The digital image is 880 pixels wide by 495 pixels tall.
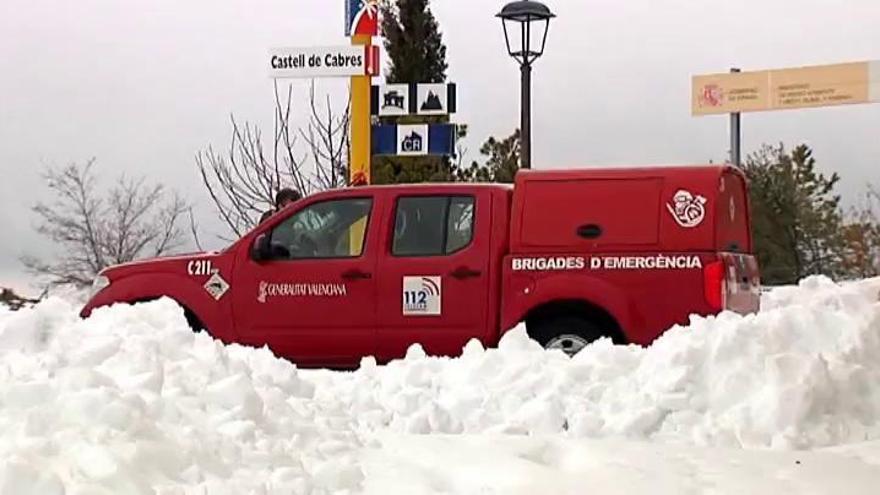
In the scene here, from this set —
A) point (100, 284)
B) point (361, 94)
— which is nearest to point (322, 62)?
point (361, 94)

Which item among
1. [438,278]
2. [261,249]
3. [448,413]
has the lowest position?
[448,413]

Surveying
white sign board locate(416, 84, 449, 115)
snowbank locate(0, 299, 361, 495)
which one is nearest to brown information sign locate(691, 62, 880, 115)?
white sign board locate(416, 84, 449, 115)

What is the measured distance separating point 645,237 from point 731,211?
2.92 ft

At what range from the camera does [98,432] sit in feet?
16.8

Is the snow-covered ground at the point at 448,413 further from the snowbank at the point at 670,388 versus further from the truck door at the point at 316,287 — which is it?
the truck door at the point at 316,287

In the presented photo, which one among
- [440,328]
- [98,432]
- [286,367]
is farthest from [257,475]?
[440,328]

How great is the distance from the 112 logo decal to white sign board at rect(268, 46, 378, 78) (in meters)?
5.42

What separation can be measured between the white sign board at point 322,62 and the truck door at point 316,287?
4715 mm

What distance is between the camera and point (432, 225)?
10.6 meters

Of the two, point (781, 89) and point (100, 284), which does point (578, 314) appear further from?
point (781, 89)

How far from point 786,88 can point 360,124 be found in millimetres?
22642

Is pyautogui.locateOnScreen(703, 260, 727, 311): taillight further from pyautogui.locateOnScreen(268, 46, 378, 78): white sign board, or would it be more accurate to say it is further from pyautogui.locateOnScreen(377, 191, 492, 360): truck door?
pyautogui.locateOnScreen(268, 46, 378, 78): white sign board

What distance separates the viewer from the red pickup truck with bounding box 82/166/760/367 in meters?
10.1

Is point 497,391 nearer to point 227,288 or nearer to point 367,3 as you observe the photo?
point 227,288
